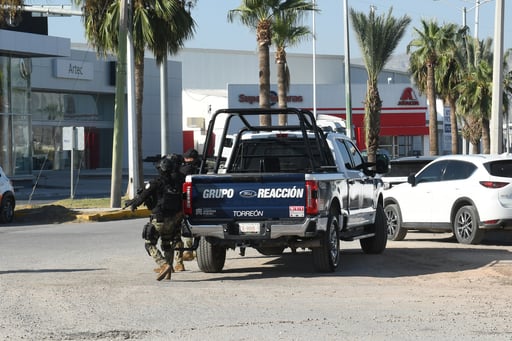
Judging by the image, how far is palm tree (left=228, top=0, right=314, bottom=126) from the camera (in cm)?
3859

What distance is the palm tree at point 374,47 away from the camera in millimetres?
49812

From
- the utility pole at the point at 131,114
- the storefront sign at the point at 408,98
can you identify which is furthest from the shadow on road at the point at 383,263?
the storefront sign at the point at 408,98

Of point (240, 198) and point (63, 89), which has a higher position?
point (63, 89)

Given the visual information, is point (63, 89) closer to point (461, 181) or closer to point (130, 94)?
point (130, 94)

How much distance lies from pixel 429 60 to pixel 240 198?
A: 47.4 m

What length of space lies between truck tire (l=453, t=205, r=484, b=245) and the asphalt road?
0.22m

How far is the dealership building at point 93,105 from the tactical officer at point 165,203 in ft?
84.5

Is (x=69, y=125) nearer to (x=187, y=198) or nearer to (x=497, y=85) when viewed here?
(x=497, y=85)

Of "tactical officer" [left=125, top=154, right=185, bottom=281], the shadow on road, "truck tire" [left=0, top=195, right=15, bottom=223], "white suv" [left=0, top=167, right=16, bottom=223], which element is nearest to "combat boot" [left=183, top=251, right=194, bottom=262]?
the shadow on road

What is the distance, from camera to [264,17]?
39000mm

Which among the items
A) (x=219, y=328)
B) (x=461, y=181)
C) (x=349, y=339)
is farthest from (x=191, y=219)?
(x=461, y=181)

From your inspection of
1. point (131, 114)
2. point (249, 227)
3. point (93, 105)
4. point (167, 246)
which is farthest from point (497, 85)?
point (93, 105)

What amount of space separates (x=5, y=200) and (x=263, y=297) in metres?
15.8

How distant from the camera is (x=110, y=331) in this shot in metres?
9.65
